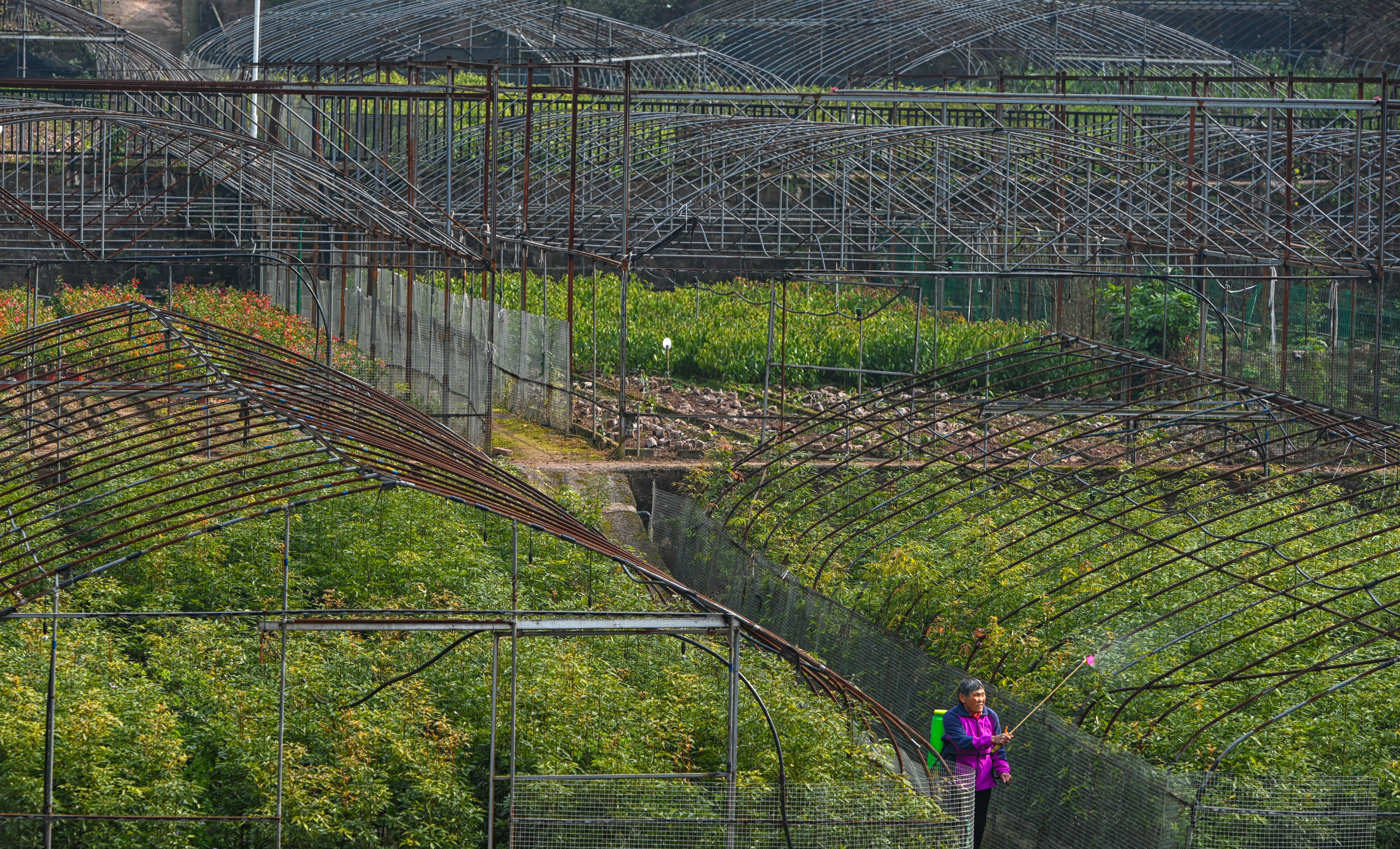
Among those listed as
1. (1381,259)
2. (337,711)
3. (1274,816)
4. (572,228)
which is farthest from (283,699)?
(1381,259)

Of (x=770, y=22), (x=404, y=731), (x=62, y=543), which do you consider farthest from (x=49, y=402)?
(x=770, y=22)

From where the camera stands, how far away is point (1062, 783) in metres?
10.7

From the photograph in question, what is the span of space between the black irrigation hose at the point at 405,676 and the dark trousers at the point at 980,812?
3472mm

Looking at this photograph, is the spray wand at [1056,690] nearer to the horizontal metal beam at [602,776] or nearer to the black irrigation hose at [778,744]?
the black irrigation hose at [778,744]

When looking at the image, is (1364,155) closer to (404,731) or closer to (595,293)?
(595,293)

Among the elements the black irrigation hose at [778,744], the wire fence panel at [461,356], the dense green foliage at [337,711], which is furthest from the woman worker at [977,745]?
the wire fence panel at [461,356]

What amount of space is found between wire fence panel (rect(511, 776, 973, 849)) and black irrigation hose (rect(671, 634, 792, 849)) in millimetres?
15

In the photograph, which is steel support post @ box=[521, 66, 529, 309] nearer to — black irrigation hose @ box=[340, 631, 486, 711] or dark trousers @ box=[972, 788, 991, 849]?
black irrigation hose @ box=[340, 631, 486, 711]

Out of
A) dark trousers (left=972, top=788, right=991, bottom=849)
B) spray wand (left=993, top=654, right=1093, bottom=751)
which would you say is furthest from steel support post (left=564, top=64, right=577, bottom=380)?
dark trousers (left=972, top=788, right=991, bottom=849)

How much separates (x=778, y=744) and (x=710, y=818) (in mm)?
561

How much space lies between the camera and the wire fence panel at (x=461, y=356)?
2036 cm

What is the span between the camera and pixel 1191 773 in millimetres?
9750

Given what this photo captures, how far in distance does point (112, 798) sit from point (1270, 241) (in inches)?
726

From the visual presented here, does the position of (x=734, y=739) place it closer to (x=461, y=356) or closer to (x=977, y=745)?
(x=977, y=745)
